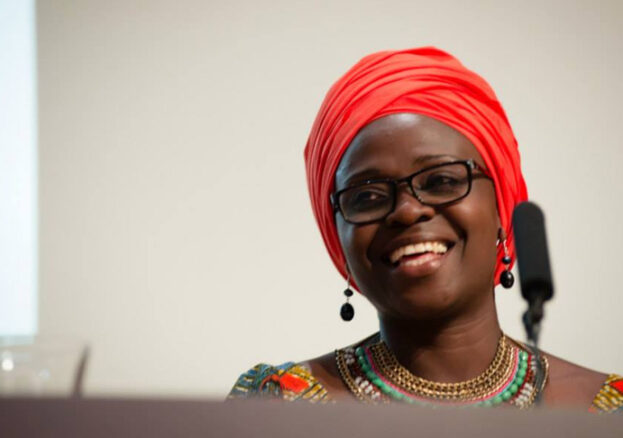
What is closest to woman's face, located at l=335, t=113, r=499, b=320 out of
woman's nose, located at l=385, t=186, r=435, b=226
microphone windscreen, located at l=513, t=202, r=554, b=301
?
woman's nose, located at l=385, t=186, r=435, b=226

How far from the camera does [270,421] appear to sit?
52cm

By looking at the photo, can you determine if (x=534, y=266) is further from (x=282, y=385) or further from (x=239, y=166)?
(x=239, y=166)

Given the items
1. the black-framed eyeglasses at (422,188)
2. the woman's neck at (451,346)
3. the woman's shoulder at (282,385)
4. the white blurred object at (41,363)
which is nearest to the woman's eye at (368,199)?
the black-framed eyeglasses at (422,188)

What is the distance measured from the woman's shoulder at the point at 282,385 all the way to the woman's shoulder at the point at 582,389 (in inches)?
16.3

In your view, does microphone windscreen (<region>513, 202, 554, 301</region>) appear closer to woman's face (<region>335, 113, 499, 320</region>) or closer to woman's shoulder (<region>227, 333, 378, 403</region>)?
woman's face (<region>335, 113, 499, 320</region>)

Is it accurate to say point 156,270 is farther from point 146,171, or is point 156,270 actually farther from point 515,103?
point 515,103

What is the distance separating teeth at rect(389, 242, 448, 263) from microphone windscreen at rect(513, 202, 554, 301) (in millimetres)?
439

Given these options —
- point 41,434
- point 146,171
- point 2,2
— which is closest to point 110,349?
point 146,171

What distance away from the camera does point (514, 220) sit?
0.85 m

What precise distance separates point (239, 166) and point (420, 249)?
41.9 inches

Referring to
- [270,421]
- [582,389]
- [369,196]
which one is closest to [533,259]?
[270,421]

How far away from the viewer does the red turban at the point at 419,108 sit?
4.44 ft

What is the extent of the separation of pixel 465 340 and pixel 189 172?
116cm

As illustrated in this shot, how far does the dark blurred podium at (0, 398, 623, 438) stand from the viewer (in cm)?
50
